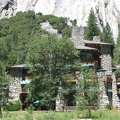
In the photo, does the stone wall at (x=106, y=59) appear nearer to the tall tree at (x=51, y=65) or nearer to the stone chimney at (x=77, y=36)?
the stone chimney at (x=77, y=36)

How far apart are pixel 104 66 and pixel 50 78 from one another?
56.5ft

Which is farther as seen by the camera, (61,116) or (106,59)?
(106,59)

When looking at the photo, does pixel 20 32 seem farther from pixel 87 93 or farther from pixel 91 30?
pixel 87 93

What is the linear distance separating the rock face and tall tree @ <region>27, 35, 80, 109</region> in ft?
334

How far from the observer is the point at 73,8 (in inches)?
6142

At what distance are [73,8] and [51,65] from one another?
11949 cm

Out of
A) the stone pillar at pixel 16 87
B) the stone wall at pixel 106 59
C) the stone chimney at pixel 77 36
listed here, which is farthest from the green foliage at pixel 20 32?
the stone wall at pixel 106 59

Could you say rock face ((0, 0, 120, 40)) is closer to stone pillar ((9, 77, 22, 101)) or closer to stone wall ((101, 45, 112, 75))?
stone wall ((101, 45, 112, 75))

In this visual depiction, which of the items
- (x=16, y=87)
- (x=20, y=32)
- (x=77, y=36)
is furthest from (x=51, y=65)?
(x=20, y=32)

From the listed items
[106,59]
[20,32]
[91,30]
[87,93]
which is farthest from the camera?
[20,32]

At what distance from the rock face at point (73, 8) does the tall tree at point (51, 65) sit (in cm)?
10187

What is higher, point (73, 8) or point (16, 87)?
point (73, 8)

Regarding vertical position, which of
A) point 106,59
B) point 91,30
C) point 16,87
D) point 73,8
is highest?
point 73,8

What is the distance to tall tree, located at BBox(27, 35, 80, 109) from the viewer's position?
127ft
